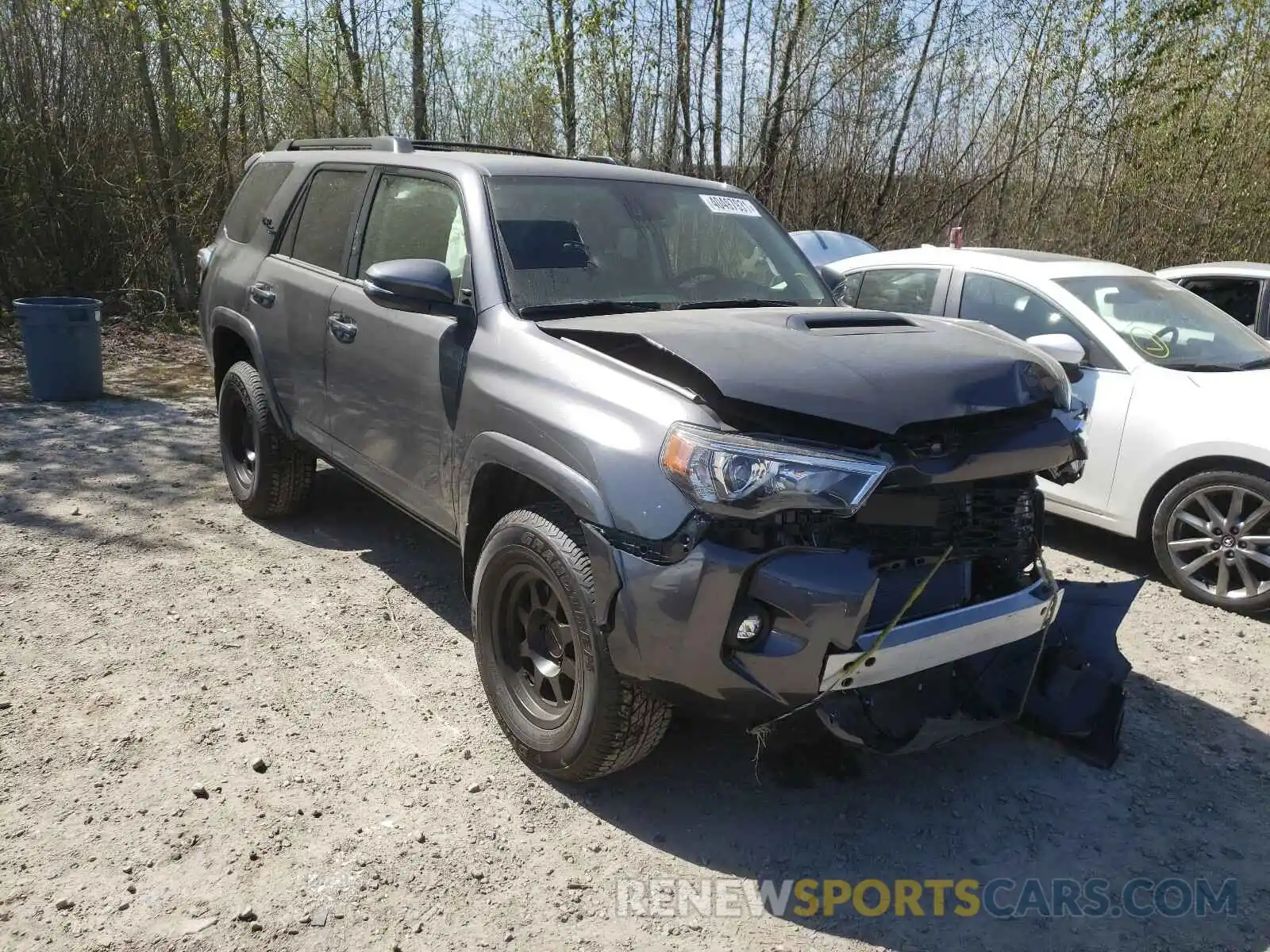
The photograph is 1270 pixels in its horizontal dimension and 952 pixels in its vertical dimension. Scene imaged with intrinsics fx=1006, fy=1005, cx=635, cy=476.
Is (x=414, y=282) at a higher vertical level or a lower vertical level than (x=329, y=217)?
lower

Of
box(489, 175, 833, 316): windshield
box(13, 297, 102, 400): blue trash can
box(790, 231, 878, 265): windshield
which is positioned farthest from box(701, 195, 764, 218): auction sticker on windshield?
box(13, 297, 102, 400): blue trash can

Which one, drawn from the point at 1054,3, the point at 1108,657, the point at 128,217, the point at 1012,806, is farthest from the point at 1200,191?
the point at 128,217

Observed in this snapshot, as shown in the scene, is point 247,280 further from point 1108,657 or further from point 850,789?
point 1108,657

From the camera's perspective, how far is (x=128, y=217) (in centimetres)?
1162

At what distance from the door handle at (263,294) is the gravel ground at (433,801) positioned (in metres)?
1.36

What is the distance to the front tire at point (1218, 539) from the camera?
466 centimetres

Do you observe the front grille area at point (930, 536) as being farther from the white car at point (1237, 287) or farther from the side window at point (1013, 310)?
the white car at point (1237, 287)

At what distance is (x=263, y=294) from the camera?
5.00m

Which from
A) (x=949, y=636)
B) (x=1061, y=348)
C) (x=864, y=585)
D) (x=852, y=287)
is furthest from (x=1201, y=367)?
(x=864, y=585)

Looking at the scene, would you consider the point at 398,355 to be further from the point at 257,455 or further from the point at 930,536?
the point at 930,536

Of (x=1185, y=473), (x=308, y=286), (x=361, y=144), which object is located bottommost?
(x=1185, y=473)

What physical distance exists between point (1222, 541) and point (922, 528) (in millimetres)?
2785

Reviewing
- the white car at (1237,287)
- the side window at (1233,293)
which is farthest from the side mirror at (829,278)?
the side window at (1233,293)

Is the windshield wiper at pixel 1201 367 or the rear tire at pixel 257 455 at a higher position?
the windshield wiper at pixel 1201 367
